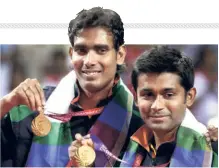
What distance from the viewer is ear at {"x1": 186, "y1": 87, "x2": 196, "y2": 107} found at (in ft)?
4.79

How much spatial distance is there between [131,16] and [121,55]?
124mm

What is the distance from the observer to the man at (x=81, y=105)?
1.45 metres

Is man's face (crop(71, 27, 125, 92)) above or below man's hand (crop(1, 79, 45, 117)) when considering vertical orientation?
above

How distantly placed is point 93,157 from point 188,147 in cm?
29

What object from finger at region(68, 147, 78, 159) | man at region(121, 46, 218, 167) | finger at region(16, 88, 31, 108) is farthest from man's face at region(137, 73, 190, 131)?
finger at region(16, 88, 31, 108)

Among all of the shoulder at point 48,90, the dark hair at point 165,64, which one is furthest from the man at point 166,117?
the shoulder at point 48,90

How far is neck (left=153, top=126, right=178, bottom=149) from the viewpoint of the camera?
1.46 metres

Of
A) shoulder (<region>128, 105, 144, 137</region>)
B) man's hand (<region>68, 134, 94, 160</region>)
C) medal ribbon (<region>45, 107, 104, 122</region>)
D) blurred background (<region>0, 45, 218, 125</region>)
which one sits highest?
blurred background (<region>0, 45, 218, 125</region>)

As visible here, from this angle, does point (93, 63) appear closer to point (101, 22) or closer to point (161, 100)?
point (101, 22)

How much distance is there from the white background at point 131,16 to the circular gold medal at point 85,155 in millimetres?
328

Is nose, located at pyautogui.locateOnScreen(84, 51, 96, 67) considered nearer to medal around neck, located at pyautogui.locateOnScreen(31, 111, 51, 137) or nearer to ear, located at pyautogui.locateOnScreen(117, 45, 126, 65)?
ear, located at pyautogui.locateOnScreen(117, 45, 126, 65)

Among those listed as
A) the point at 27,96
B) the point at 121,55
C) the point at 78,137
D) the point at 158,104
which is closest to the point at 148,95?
the point at 158,104

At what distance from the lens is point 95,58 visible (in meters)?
1.45

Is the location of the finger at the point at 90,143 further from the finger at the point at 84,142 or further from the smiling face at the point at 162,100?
the smiling face at the point at 162,100
